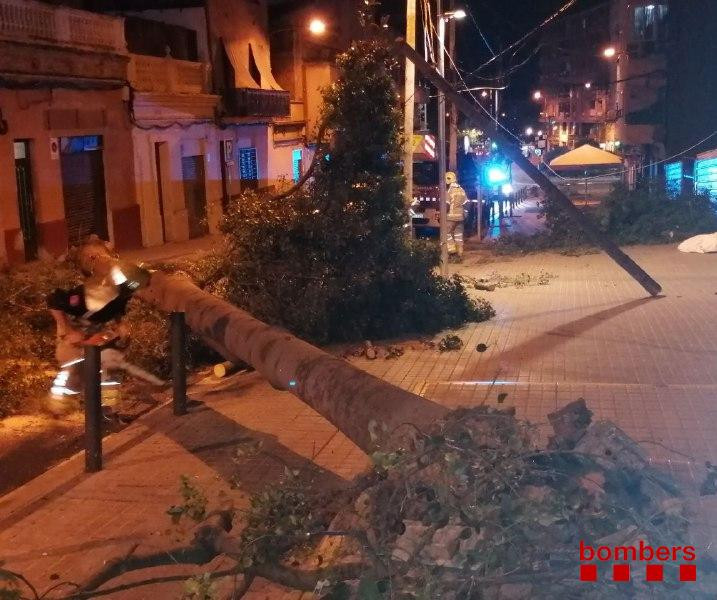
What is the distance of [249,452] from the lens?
17.4 feet

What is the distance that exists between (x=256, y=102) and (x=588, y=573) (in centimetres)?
2493

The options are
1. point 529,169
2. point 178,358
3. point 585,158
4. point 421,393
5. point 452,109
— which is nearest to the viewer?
point 178,358

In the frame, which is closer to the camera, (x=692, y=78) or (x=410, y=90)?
(x=410, y=90)

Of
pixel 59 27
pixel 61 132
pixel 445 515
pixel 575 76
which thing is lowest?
pixel 445 515

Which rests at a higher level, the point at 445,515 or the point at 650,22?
the point at 650,22

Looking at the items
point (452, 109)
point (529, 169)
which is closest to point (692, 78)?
point (452, 109)

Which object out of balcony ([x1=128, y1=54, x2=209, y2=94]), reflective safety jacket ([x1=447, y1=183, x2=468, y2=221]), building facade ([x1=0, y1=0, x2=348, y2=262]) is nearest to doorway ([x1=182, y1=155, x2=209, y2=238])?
building facade ([x1=0, y1=0, x2=348, y2=262])

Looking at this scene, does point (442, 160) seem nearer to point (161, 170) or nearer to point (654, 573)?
point (161, 170)

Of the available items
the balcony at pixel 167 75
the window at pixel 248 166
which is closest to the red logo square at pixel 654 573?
the balcony at pixel 167 75

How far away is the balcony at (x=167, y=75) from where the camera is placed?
69.4 ft

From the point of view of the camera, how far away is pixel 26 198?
57.7ft

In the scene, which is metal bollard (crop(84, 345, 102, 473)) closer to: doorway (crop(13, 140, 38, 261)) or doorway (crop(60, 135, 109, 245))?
doorway (crop(13, 140, 38, 261))

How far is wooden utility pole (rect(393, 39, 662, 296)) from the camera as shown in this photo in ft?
36.2

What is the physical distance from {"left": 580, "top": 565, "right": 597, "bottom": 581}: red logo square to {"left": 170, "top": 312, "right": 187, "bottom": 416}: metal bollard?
4.91 metres
